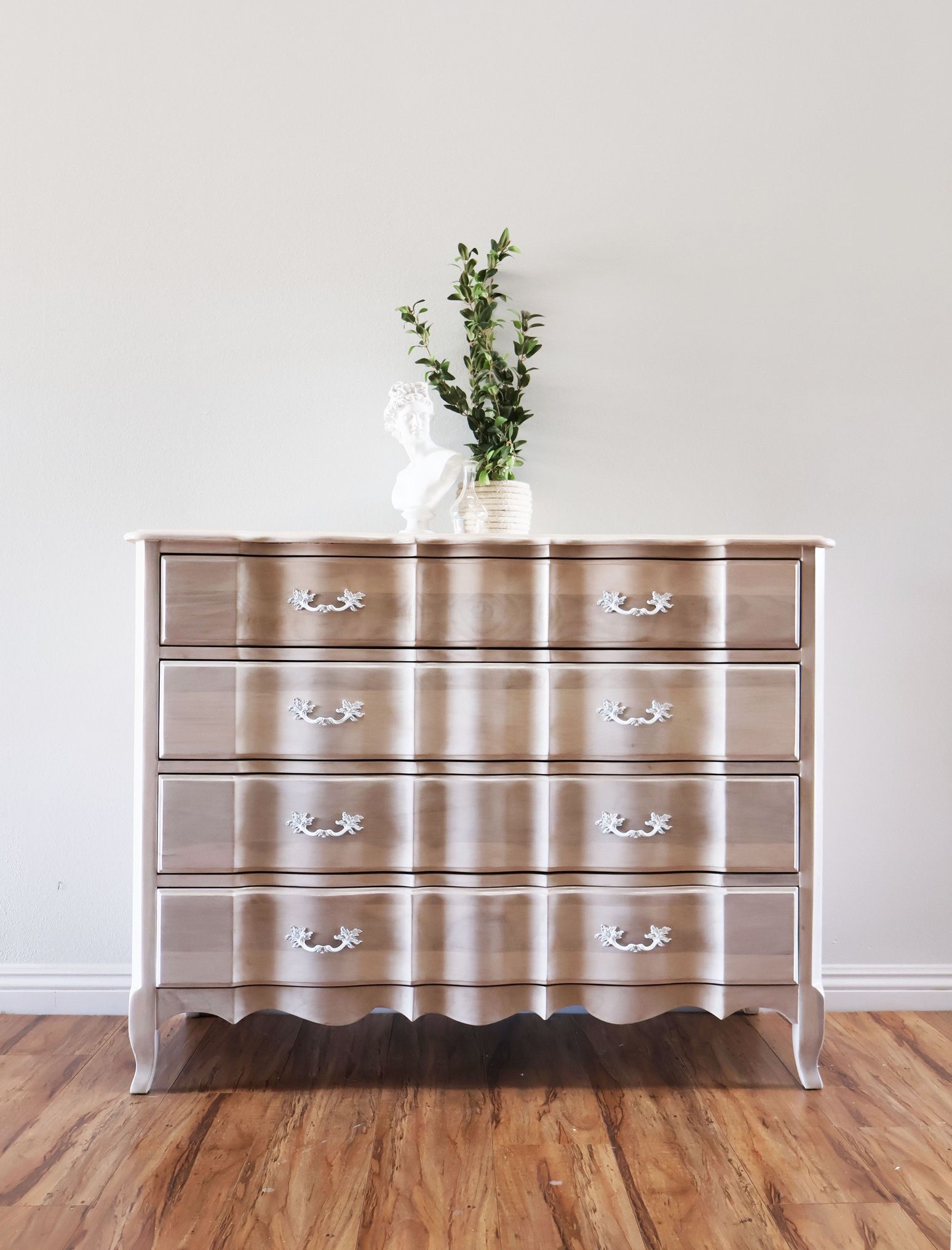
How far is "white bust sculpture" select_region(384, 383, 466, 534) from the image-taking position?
5.78 feet

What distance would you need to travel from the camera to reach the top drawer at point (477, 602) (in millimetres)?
1594

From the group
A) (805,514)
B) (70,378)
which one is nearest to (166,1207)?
(70,378)

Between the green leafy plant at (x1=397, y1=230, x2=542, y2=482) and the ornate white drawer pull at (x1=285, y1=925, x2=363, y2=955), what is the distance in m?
0.99

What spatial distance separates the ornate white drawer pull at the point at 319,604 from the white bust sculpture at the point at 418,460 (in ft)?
0.68

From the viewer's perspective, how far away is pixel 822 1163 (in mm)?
1451

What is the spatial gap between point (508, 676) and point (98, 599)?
3.52ft

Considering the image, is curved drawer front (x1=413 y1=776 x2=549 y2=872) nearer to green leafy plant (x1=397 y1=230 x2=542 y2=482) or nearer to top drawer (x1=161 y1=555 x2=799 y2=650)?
top drawer (x1=161 y1=555 x2=799 y2=650)

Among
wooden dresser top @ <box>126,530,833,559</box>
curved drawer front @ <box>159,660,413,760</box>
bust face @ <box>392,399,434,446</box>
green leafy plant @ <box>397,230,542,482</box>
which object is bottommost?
curved drawer front @ <box>159,660,413,760</box>

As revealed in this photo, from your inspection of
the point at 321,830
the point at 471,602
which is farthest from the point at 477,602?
the point at 321,830

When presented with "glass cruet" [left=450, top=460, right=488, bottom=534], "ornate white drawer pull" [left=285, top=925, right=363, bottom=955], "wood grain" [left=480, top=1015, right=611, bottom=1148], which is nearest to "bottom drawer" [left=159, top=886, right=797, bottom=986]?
"ornate white drawer pull" [left=285, top=925, right=363, bottom=955]

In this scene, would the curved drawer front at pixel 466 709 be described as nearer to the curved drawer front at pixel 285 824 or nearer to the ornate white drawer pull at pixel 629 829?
the curved drawer front at pixel 285 824

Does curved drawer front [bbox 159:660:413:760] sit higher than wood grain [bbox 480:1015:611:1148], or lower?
higher

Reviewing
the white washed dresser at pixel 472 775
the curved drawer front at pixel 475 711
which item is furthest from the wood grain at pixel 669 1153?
the curved drawer front at pixel 475 711

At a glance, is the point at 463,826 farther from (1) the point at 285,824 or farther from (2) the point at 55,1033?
(2) the point at 55,1033
